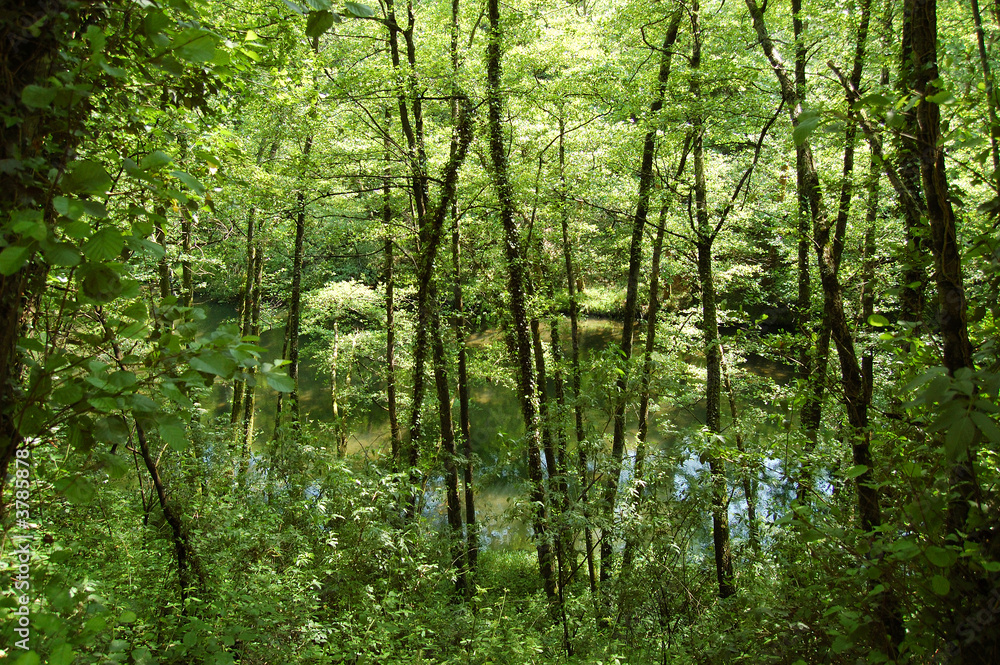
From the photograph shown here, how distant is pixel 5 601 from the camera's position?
122 cm

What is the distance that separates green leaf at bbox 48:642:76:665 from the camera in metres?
1.14

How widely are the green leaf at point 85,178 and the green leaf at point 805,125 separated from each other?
1.69 metres

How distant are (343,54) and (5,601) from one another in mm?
12065

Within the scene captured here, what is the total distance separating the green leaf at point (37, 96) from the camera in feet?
3.82

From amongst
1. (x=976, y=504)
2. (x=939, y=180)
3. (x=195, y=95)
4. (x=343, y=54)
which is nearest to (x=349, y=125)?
(x=343, y=54)

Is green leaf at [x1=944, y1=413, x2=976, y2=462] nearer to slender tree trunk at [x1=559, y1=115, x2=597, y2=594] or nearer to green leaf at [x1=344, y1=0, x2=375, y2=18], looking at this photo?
green leaf at [x1=344, y1=0, x2=375, y2=18]

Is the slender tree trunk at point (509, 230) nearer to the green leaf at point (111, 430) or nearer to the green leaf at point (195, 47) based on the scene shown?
the green leaf at point (111, 430)

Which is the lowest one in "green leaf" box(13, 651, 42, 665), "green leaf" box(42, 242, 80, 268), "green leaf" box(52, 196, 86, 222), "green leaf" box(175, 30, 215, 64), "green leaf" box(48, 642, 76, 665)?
"green leaf" box(48, 642, 76, 665)

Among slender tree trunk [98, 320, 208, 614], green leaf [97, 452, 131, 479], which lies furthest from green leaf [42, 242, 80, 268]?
slender tree trunk [98, 320, 208, 614]

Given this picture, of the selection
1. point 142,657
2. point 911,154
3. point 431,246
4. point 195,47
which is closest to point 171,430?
point 195,47

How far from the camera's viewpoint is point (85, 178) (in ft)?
3.99

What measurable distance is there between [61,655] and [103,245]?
855 mm

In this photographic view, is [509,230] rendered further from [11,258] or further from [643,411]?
[11,258]

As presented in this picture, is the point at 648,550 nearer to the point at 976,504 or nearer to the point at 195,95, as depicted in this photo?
the point at 976,504
